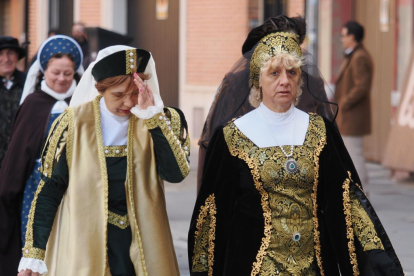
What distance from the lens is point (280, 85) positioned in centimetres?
451

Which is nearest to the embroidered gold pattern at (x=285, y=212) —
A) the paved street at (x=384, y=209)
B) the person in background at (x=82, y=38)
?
the paved street at (x=384, y=209)

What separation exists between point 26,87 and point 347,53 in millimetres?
5210

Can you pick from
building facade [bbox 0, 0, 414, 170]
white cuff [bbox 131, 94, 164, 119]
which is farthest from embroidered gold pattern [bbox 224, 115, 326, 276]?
building facade [bbox 0, 0, 414, 170]

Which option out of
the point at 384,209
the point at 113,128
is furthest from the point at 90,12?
the point at 113,128

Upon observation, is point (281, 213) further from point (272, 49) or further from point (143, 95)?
point (143, 95)

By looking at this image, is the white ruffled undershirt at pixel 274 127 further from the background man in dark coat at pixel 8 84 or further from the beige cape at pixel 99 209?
the background man in dark coat at pixel 8 84

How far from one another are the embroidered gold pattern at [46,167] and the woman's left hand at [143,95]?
0.42 metres

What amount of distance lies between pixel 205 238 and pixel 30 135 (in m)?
2.02

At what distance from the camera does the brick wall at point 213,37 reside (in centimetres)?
1714

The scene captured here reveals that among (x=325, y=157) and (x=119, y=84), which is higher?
(x=119, y=84)

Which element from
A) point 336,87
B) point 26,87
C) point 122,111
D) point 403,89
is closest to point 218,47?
point 403,89

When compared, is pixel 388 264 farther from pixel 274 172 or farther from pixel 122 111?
pixel 122 111

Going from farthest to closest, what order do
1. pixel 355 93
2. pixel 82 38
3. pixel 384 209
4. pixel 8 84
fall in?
pixel 82 38, pixel 355 93, pixel 384 209, pixel 8 84

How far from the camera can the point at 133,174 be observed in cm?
477
